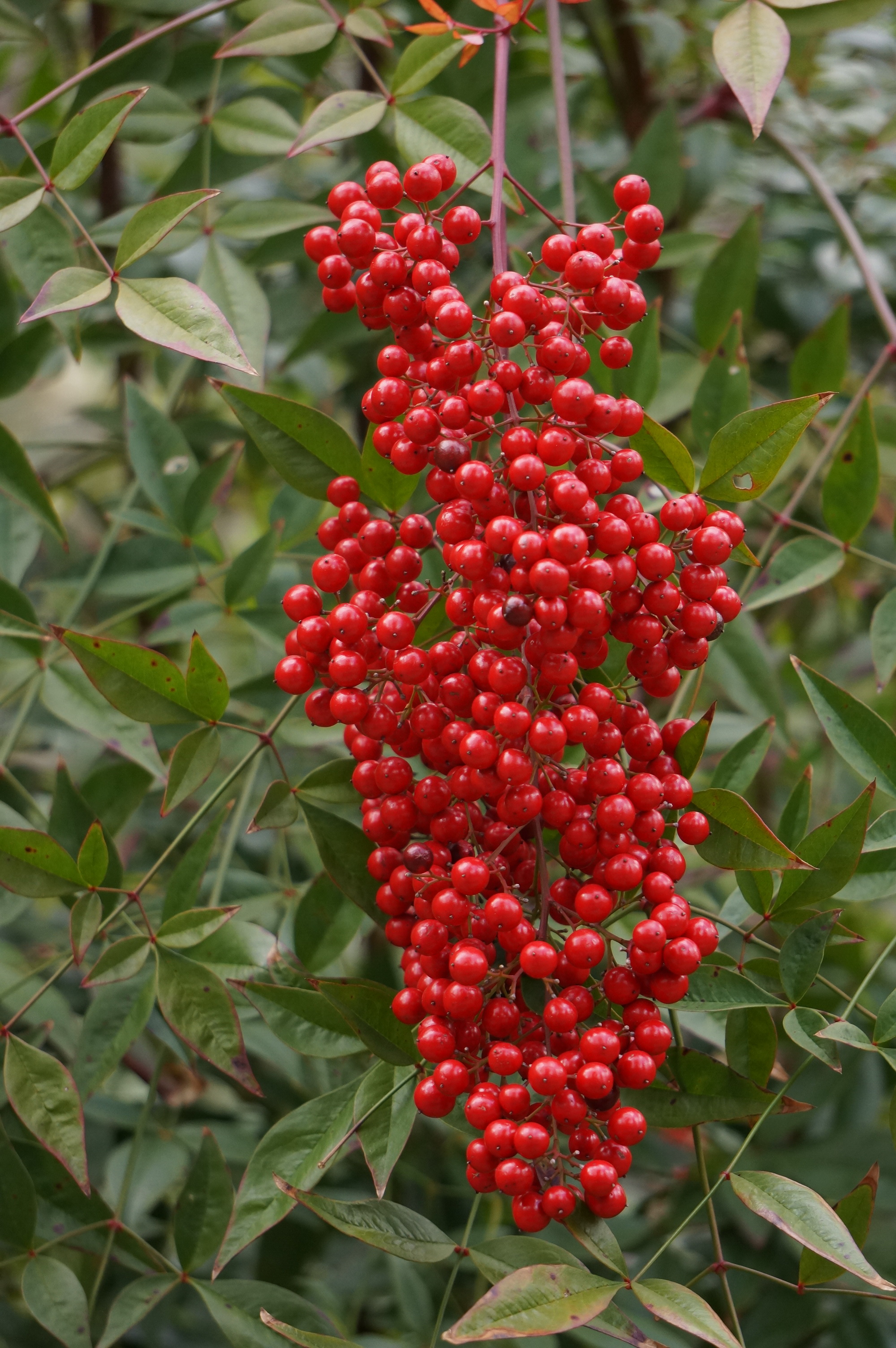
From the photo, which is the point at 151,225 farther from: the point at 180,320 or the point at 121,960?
the point at 121,960

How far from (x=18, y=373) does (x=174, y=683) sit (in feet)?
1.63

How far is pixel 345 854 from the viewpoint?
0.70 meters

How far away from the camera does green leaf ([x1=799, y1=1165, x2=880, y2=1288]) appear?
0.60 m

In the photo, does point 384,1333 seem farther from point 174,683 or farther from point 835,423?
point 835,423

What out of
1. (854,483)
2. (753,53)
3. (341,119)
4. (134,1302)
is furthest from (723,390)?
(134,1302)

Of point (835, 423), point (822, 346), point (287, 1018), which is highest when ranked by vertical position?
point (822, 346)

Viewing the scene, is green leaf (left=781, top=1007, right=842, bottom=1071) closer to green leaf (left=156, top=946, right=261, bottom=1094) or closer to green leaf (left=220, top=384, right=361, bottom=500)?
green leaf (left=156, top=946, right=261, bottom=1094)

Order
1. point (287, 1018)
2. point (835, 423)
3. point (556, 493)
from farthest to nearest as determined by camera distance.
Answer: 1. point (835, 423)
2. point (287, 1018)
3. point (556, 493)

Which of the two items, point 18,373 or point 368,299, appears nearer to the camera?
point 368,299

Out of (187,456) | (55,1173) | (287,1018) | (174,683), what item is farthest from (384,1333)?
(187,456)

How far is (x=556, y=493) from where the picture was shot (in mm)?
562

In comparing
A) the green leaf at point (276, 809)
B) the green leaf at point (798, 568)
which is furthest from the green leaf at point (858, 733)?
the green leaf at point (276, 809)

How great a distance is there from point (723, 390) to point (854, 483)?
14cm

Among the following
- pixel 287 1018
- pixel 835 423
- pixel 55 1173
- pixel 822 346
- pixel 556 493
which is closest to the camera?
pixel 556 493
